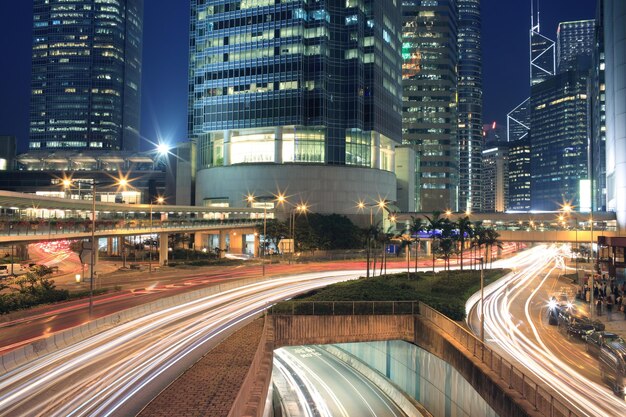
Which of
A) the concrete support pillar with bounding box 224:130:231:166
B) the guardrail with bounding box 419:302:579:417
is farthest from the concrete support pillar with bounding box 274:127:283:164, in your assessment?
the guardrail with bounding box 419:302:579:417

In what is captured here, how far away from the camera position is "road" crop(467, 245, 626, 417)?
22.8 metres

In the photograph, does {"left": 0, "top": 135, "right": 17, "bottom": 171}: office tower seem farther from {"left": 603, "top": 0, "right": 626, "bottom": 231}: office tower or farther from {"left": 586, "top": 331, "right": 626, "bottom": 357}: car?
{"left": 586, "top": 331, "right": 626, "bottom": 357}: car

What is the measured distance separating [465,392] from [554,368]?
517 cm

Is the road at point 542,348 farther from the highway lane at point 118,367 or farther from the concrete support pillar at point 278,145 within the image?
the concrete support pillar at point 278,145

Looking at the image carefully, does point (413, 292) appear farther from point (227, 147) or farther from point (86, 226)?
point (227, 147)

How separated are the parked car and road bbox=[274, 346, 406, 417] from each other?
→ 40.4ft

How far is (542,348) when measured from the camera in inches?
1265

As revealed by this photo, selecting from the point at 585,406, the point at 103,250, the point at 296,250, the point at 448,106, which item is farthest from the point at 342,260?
the point at 448,106

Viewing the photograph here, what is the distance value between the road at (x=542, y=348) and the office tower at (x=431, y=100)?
129473 mm

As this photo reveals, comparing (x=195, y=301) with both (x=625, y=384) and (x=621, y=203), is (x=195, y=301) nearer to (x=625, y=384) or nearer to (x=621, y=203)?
(x=625, y=384)

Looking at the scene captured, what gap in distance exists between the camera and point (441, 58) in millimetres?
189750

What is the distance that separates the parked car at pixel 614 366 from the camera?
23.5 m

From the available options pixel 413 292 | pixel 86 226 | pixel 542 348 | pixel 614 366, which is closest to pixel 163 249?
pixel 86 226

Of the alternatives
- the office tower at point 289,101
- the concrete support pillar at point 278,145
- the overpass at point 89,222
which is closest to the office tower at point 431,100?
the office tower at point 289,101
